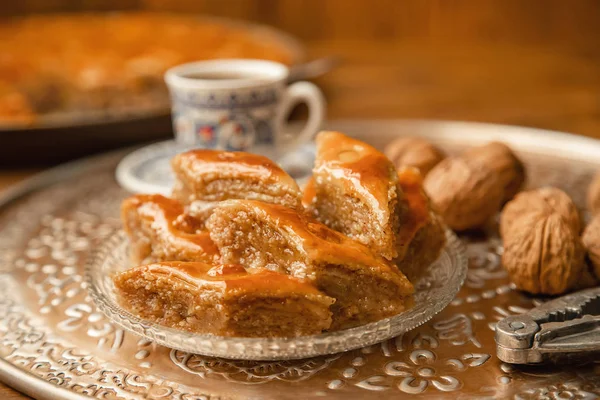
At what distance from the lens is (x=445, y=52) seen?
→ 2955 millimetres

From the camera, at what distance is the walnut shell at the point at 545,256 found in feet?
3.33

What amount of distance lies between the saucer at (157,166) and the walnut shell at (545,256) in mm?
489

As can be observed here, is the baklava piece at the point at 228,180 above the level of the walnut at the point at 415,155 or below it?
above

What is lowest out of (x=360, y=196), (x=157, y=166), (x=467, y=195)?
(x=157, y=166)

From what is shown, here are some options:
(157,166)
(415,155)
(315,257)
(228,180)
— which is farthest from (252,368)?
(157,166)

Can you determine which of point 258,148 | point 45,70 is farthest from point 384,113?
point 45,70

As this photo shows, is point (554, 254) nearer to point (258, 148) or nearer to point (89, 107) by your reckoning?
point (258, 148)

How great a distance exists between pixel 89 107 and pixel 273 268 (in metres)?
1.74

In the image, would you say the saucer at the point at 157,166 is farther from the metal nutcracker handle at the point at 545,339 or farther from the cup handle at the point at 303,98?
the metal nutcracker handle at the point at 545,339

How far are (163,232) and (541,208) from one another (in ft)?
1.74

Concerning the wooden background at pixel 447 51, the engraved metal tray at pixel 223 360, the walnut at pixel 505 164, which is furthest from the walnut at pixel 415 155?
the wooden background at pixel 447 51

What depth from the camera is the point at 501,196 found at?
1287 mm

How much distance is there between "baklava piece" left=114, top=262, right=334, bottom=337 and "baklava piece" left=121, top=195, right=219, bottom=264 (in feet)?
0.19

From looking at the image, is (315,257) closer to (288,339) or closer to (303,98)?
(288,339)
